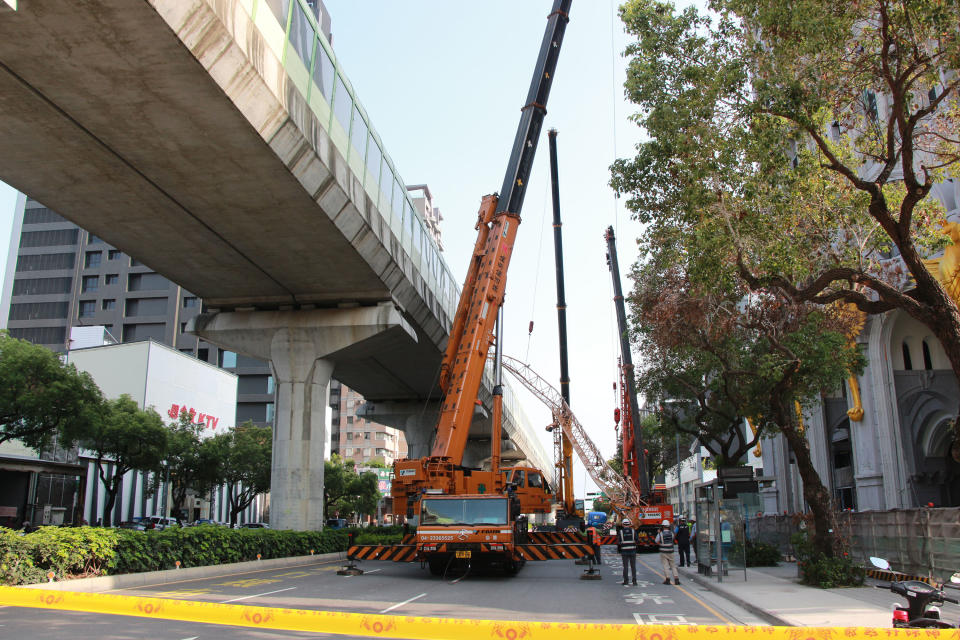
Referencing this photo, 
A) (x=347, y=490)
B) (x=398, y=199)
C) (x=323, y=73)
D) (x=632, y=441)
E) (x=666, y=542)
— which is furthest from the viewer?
(x=347, y=490)

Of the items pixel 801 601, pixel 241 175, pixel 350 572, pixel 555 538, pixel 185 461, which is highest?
pixel 241 175

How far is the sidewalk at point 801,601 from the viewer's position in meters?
11.1

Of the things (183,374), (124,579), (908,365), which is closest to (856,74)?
(124,579)

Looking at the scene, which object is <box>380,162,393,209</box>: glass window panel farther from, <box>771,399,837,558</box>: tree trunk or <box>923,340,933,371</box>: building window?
<box>923,340,933,371</box>: building window

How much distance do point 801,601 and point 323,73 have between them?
17.2 metres

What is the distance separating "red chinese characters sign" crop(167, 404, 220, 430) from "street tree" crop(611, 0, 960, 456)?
4726cm

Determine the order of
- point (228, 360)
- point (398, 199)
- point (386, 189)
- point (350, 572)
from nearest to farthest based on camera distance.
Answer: point (350, 572) < point (386, 189) < point (398, 199) < point (228, 360)

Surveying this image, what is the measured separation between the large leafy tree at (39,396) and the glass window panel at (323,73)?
20770 millimetres

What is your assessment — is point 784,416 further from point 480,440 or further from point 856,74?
point 480,440

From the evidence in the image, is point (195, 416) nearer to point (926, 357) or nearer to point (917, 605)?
point (926, 357)

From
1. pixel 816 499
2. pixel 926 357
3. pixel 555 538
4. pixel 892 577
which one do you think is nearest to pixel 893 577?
pixel 892 577

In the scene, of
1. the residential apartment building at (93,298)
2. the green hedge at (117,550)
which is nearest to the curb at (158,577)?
the green hedge at (117,550)

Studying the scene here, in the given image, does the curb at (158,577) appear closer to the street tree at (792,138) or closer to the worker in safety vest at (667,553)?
the worker in safety vest at (667,553)

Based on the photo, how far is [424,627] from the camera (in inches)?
207
